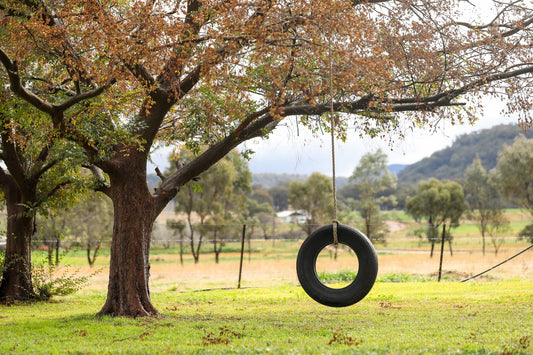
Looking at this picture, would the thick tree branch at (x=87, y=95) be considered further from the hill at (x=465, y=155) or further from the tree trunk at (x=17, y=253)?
the hill at (x=465, y=155)

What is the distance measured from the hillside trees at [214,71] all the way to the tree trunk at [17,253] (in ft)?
11.5

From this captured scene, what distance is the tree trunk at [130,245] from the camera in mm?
8398

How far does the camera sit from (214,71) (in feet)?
24.1

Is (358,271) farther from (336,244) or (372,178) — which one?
(372,178)

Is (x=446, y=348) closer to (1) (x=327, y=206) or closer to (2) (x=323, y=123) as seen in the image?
(2) (x=323, y=123)

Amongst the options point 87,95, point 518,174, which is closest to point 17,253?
point 87,95

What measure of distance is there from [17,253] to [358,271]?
8.64 meters

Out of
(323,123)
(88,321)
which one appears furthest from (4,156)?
(323,123)

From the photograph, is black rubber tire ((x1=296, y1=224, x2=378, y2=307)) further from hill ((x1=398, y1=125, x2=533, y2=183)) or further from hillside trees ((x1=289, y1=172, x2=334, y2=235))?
hill ((x1=398, y1=125, x2=533, y2=183))

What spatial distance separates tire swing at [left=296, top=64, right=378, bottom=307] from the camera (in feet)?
20.8

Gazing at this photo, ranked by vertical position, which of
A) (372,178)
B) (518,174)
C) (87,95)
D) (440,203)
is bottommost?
(440,203)

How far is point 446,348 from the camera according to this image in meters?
5.49

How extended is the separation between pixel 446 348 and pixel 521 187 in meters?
35.6

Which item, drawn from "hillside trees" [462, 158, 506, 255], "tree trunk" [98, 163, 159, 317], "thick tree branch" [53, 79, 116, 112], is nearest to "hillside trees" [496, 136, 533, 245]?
"hillside trees" [462, 158, 506, 255]
